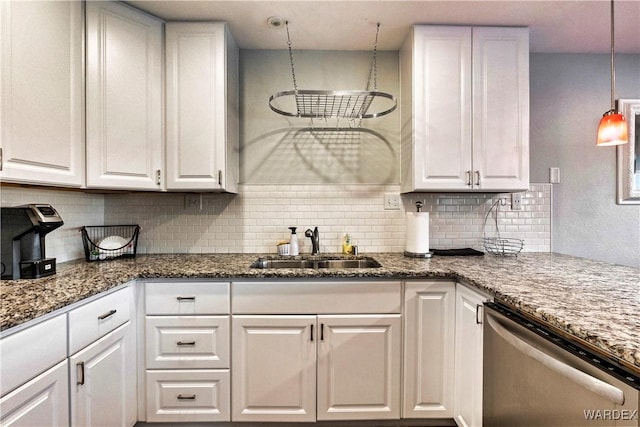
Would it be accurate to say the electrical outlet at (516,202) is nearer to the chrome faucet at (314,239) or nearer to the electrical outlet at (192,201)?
the chrome faucet at (314,239)

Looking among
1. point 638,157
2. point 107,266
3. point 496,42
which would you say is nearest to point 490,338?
point 496,42

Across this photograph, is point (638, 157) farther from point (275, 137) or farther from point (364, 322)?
point (275, 137)

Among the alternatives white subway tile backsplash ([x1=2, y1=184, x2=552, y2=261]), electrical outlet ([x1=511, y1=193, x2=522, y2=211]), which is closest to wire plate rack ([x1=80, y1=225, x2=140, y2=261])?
white subway tile backsplash ([x1=2, y1=184, x2=552, y2=261])

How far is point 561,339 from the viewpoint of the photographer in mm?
925

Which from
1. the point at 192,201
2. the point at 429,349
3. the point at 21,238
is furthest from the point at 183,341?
the point at 429,349

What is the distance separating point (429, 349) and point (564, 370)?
2.76 feet

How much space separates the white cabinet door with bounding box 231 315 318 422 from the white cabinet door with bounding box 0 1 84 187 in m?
1.12

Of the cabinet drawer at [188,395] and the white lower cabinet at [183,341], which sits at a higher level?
the white lower cabinet at [183,341]

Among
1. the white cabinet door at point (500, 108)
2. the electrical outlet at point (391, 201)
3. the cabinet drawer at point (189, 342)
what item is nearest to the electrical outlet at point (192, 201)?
the cabinet drawer at point (189, 342)

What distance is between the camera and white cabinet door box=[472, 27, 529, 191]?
1.94 meters

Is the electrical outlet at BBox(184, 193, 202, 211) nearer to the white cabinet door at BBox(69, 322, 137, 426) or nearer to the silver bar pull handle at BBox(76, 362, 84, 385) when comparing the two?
the white cabinet door at BBox(69, 322, 137, 426)

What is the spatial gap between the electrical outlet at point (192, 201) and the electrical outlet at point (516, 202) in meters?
2.27

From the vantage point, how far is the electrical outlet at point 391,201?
229 cm

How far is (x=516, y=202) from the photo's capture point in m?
2.30
